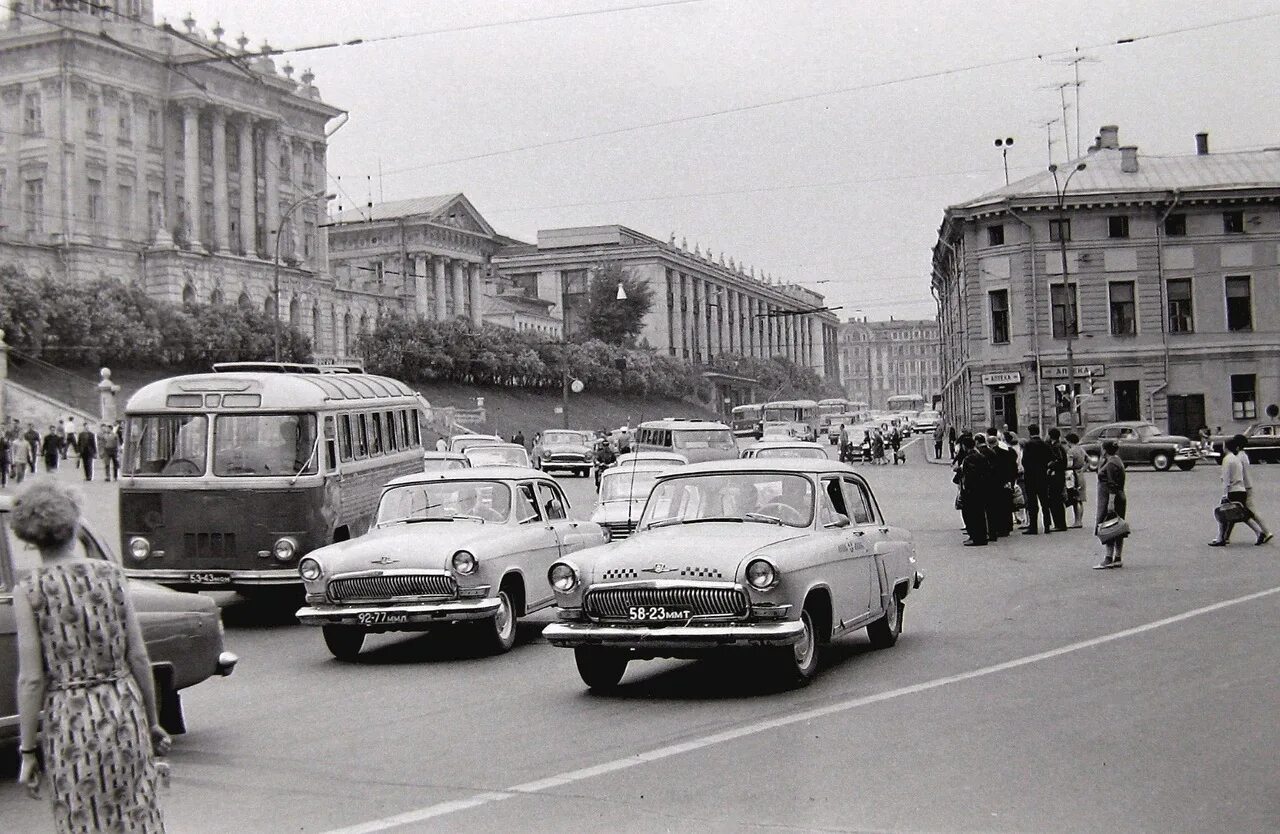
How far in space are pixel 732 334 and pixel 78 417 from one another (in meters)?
111

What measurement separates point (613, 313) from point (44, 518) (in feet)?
355

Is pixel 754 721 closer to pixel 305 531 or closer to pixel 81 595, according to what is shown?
pixel 81 595

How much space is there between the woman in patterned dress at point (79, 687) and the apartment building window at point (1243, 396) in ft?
204

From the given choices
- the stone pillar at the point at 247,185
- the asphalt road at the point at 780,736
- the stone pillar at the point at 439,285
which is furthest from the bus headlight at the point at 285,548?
the stone pillar at the point at 439,285

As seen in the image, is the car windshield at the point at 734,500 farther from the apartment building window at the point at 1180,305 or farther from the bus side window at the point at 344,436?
the apartment building window at the point at 1180,305

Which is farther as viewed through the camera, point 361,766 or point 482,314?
point 482,314

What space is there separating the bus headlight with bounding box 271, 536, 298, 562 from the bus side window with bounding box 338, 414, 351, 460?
156cm

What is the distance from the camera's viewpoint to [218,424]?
1573cm

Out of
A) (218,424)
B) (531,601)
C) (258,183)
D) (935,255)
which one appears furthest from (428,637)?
(258,183)

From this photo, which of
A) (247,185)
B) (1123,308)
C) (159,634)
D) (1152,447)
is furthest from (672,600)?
(247,185)

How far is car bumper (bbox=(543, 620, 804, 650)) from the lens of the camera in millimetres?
9547

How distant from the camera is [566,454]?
178 ft

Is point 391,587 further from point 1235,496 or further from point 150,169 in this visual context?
point 150,169

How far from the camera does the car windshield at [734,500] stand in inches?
430
